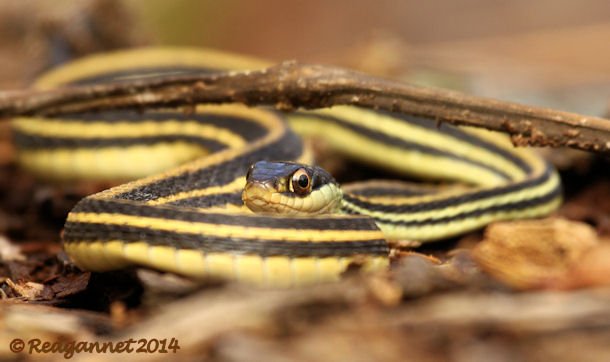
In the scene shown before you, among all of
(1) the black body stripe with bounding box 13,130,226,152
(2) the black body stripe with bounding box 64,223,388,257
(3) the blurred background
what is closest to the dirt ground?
(2) the black body stripe with bounding box 64,223,388,257

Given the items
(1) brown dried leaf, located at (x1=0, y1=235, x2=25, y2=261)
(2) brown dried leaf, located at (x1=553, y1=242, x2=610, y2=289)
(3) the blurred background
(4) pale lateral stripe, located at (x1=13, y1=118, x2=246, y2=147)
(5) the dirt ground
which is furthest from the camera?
(3) the blurred background

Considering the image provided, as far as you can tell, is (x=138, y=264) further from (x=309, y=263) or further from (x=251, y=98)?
(x=251, y=98)

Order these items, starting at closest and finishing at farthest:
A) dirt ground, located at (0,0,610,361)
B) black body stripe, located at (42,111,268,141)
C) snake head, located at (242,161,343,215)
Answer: dirt ground, located at (0,0,610,361)
snake head, located at (242,161,343,215)
black body stripe, located at (42,111,268,141)

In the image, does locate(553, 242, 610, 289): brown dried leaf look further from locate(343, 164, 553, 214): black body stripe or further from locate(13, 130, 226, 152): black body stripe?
locate(13, 130, 226, 152): black body stripe

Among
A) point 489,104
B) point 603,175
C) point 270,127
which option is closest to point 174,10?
point 270,127

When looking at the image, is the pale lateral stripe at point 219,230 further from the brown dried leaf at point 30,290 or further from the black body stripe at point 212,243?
the brown dried leaf at point 30,290

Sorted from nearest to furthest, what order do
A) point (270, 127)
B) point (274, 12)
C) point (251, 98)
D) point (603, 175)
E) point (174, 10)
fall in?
1. point (251, 98)
2. point (270, 127)
3. point (603, 175)
4. point (174, 10)
5. point (274, 12)

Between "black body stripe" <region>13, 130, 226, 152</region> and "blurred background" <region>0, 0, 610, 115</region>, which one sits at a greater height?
"blurred background" <region>0, 0, 610, 115</region>

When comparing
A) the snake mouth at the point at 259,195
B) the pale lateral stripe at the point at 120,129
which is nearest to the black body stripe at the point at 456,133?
the pale lateral stripe at the point at 120,129
